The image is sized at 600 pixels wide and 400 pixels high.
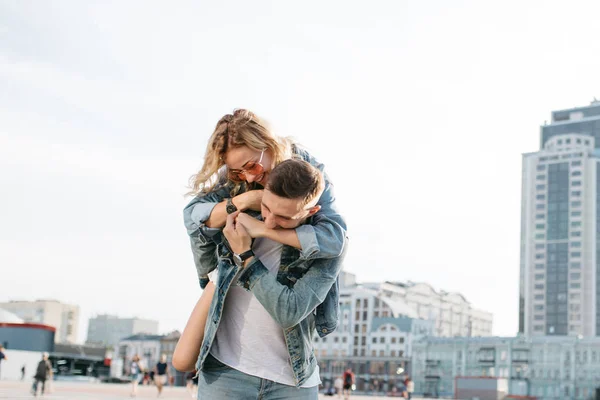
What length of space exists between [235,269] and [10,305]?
498ft

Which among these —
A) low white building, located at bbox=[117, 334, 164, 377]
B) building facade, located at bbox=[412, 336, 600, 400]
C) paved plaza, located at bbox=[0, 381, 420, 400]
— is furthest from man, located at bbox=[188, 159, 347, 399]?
low white building, located at bbox=[117, 334, 164, 377]

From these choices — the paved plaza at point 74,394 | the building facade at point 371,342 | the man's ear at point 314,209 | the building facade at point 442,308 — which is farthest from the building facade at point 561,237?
the man's ear at point 314,209

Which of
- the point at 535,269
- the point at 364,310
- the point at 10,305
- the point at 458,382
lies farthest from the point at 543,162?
the point at 10,305

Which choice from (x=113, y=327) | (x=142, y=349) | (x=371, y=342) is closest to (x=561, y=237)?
(x=371, y=342)

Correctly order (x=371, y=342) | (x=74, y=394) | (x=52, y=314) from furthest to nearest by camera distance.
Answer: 1. (x=52, y=314)
2. (x=371, y=342)
3. (x=74, y=394)

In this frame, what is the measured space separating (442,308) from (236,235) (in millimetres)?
124987

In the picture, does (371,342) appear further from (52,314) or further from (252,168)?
(252,168)

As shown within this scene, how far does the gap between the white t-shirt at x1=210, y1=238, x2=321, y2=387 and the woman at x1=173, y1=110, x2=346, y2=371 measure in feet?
0.27

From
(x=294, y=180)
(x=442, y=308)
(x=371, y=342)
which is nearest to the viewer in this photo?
(x=294, y=180)

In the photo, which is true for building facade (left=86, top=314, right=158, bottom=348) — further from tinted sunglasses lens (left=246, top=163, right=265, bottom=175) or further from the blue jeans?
tinted sunglasses lens (left=246, top=163, right=265, bottom=175)

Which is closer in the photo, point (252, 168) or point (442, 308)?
point (252, 168)

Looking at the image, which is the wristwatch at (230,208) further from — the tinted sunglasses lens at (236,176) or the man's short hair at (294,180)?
the man's short hair at (294,180)

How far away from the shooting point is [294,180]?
2316mm

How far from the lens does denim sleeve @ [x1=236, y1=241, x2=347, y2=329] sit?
2396mm
